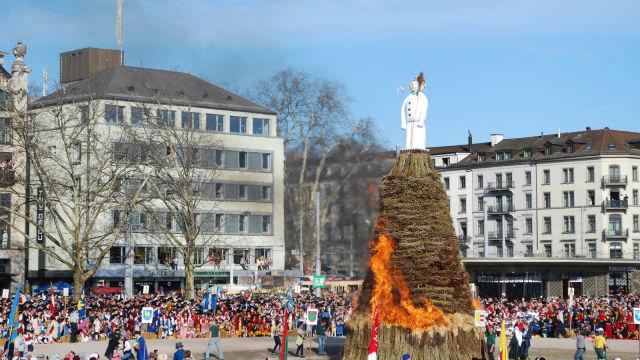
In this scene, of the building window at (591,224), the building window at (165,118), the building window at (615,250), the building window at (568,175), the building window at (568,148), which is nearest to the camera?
the building window at (165,118)

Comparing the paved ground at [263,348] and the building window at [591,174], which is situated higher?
the building window at [591,174]

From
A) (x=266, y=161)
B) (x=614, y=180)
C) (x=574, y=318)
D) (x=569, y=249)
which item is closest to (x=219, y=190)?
(x=266, y=161)

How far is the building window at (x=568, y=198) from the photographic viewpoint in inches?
4252

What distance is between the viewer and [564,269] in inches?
3676

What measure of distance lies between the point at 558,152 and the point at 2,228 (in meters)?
56.3

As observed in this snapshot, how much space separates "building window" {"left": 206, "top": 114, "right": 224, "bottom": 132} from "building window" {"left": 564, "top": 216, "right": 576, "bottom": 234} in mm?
35426

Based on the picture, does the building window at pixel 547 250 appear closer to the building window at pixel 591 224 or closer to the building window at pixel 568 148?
the building window at pixel 591 224

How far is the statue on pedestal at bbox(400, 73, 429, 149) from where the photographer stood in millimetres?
41188

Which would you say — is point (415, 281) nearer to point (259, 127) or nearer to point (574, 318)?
point (574, 318)

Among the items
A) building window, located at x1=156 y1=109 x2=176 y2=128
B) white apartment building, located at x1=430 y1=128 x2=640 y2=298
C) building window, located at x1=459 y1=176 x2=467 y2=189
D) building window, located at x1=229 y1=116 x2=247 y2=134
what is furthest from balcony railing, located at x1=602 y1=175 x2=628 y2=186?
building window, located at x1=156 y1=109 x2=176 y2=128

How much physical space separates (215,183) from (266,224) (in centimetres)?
697

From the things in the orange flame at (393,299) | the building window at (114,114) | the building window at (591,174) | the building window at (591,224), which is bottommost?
the orange flame at (393,299)

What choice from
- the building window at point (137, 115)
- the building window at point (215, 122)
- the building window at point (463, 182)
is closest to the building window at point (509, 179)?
the building window at point (463, 182)

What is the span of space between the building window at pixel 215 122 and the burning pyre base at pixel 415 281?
5316cm
